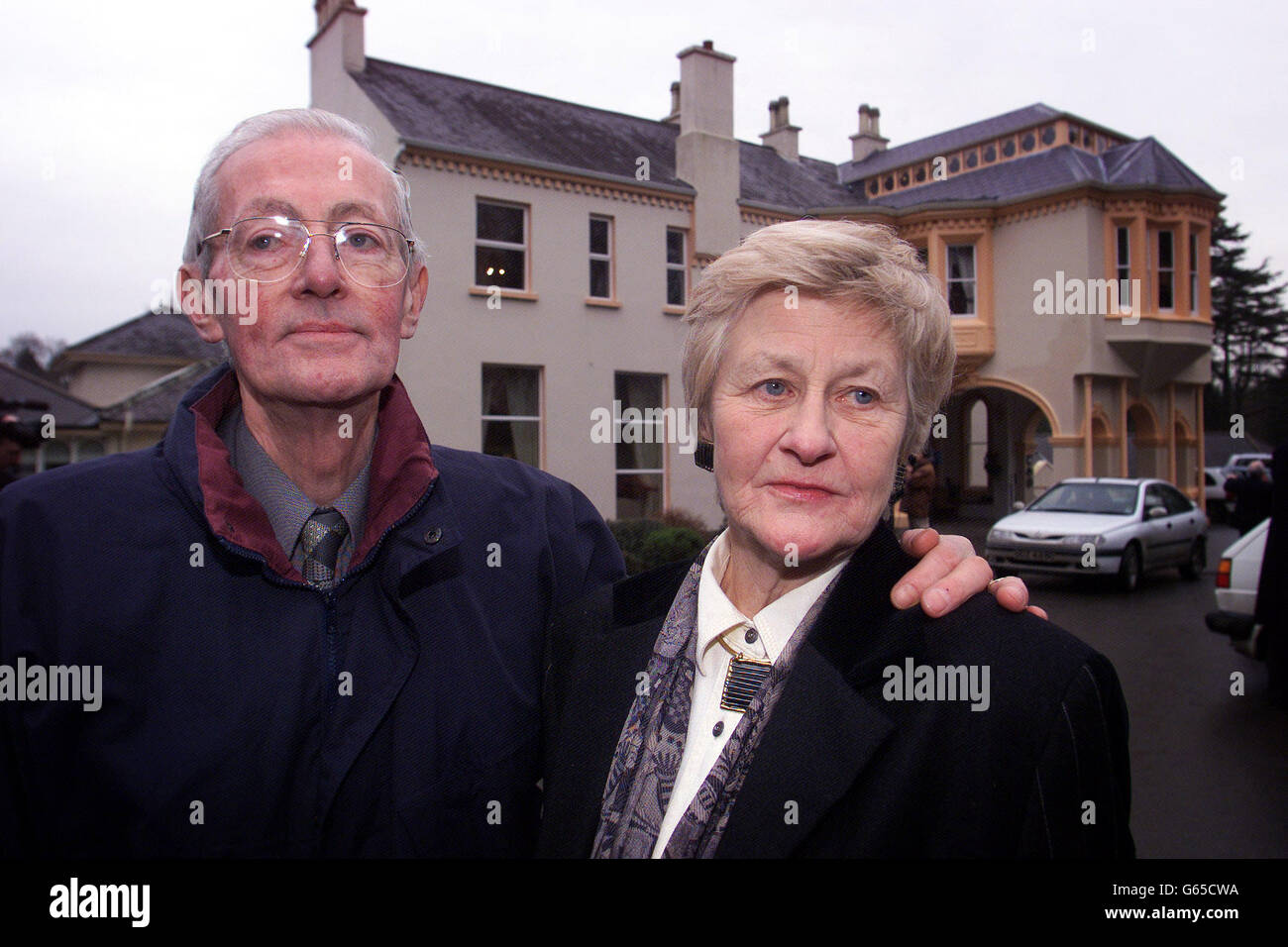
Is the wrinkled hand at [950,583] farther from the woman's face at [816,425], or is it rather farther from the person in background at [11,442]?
the person in background at [11,442]

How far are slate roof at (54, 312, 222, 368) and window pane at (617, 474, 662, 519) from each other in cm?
2159

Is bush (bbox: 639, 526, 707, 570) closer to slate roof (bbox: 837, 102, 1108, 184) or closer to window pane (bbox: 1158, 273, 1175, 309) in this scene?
slate roof (bbox: 837, 102, 1108, 184)

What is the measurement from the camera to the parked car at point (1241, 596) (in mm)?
8352

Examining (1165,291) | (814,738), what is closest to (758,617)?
(814,738)

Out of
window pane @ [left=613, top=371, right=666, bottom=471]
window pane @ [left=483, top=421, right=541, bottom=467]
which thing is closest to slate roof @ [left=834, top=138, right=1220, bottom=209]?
window pane @ [left=613, top=371, right=666, bottom=471]

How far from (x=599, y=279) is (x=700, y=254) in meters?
2.15

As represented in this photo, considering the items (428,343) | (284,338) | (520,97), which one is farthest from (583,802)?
(520,97)

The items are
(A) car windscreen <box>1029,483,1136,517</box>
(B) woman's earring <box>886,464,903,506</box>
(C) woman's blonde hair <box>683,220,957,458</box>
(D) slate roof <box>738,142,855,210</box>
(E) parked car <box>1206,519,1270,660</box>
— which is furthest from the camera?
(D) slate roof <box>738,142,855,210</box>

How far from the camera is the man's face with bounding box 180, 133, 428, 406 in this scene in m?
2.08

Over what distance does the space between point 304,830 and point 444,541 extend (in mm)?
647

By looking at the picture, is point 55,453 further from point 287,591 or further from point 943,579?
point 943,579

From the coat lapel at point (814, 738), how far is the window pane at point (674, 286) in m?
18.0

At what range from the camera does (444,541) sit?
2.11 metres
